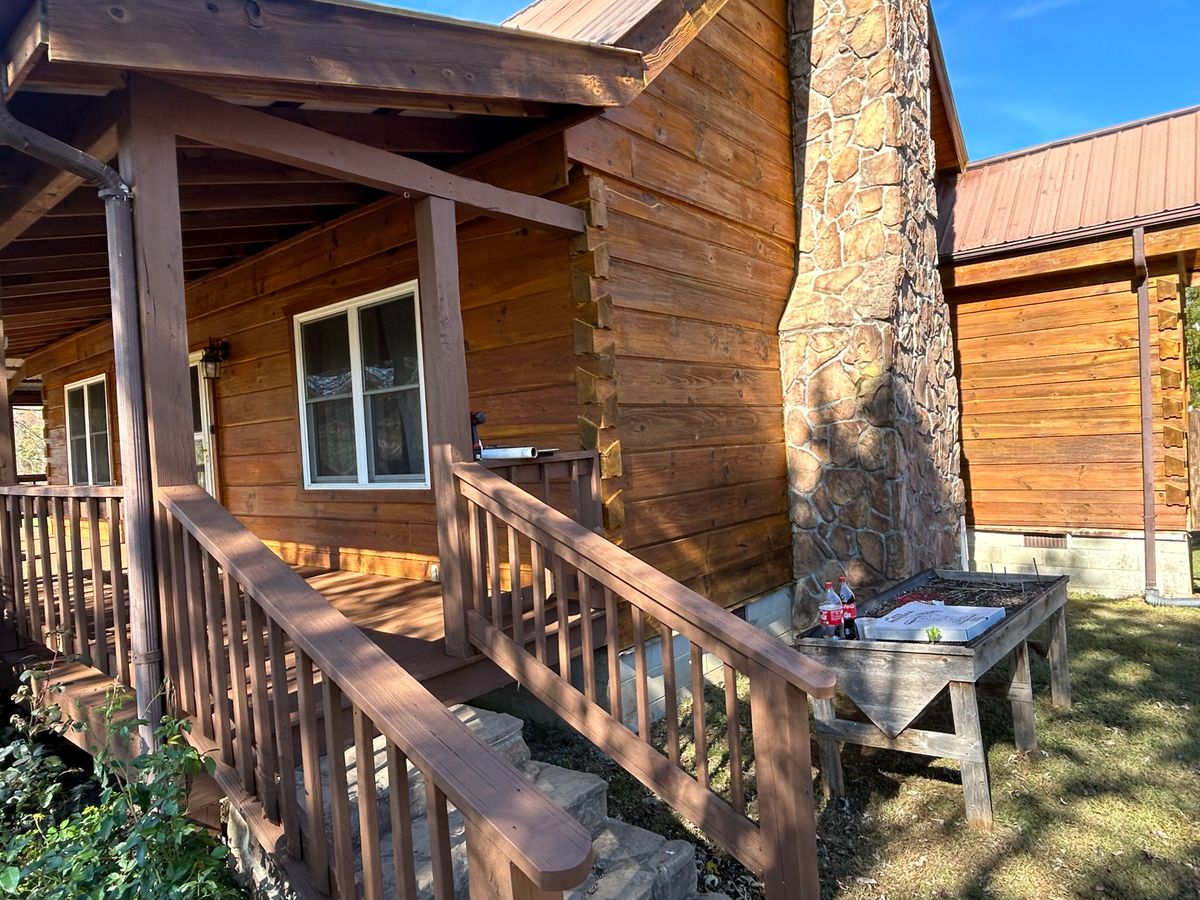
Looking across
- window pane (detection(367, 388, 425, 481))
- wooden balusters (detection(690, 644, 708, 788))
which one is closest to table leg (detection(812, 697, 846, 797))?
wooden balusters (detection(690, 644, 708, 788))

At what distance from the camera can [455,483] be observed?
336 centimetres

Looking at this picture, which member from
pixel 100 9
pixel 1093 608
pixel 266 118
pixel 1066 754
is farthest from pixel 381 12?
pixel 1093 608

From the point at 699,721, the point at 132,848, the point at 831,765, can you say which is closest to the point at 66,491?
the point at 132,848

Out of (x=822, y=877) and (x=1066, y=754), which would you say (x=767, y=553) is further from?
(x=822, y=877)

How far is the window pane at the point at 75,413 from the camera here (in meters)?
9.09

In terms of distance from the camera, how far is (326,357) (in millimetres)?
5691

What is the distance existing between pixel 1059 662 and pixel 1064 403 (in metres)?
3.76

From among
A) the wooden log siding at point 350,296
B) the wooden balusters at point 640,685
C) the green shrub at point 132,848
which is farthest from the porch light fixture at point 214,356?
the wooden balusters at point 640,685

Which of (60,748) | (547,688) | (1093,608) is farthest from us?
(1093,608)

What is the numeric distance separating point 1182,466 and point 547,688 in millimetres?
6483

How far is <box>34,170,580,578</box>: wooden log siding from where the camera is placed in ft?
14.8

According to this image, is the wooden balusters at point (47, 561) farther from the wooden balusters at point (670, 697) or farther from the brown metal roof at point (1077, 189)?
the brown metal roof at point (1077, 189)

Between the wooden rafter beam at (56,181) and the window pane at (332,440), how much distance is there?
2207mm

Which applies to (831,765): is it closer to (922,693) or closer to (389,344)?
(922,693)
